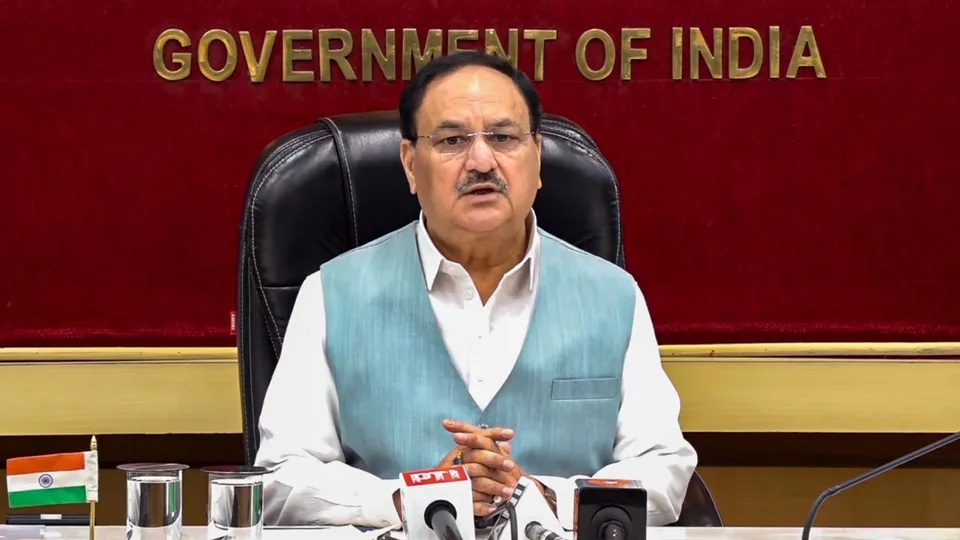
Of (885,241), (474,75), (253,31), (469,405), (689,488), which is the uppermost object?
(253,31)

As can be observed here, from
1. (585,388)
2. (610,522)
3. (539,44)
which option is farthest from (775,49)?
(610,522)

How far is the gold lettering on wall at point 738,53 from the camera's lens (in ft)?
9.11

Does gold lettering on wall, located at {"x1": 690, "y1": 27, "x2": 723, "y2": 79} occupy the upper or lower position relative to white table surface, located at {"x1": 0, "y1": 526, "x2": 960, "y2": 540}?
upper

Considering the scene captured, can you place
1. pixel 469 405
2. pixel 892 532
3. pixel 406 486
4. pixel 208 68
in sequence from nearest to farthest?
pixel 406 486 < pixel 892 532 < pixel 469 405 < pixel 208 68

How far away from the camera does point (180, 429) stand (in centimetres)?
279

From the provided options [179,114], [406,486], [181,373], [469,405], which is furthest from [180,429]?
[406,486]

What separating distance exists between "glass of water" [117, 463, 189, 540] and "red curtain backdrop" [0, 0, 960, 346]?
4.94 feet

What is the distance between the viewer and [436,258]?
2.03m

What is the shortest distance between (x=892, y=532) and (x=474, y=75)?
948 millimetres

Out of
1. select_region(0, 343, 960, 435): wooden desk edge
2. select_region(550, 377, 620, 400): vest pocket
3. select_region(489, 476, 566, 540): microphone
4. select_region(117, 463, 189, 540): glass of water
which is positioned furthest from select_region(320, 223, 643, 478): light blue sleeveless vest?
select_region(0, 343, 960, 435): wooden desk edge

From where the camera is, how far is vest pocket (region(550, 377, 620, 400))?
6.47 ft

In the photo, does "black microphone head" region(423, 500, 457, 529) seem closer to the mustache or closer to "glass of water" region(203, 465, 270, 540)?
"glass of water" region(203, 465, 270, 540)

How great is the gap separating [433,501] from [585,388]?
0.67 m

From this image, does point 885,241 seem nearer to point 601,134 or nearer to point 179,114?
point 601,134
